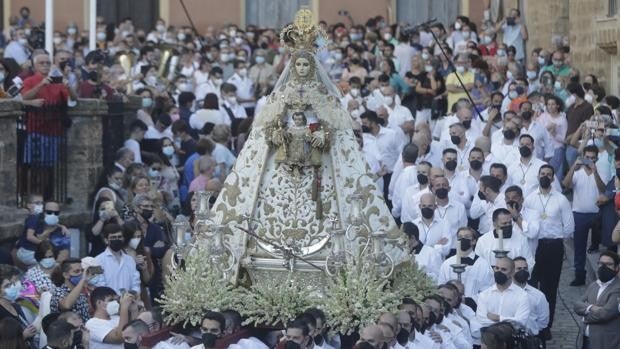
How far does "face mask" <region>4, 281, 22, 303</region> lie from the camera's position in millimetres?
17688

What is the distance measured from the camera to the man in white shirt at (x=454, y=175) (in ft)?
77.8

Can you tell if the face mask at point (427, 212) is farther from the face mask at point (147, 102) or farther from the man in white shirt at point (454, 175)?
the face mask at point (147, 102)

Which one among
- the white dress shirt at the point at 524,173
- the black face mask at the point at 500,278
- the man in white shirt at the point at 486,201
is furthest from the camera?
the white dress shirt at the point at 524,173

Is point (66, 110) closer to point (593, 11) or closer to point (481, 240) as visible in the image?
point (481, 240)

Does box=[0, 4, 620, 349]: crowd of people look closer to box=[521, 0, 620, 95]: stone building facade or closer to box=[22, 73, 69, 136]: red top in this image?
box=[22, 73, 69, 136]: red top

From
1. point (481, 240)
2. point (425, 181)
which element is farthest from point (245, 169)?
point (425, 181)

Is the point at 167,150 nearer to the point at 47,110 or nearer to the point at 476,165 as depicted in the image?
the point at 47,110

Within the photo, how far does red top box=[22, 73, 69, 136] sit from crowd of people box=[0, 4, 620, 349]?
0.03m

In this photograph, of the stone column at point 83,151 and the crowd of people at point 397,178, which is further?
the stone column at point 83,151

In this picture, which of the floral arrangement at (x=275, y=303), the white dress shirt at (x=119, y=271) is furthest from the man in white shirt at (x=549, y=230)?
the white dress shirt at (x=119, y=271)

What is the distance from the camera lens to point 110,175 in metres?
23.1

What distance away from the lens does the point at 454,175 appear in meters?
24.1

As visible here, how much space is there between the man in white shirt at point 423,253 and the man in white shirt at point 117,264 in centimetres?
283

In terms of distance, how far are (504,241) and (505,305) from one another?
1.57 metres
